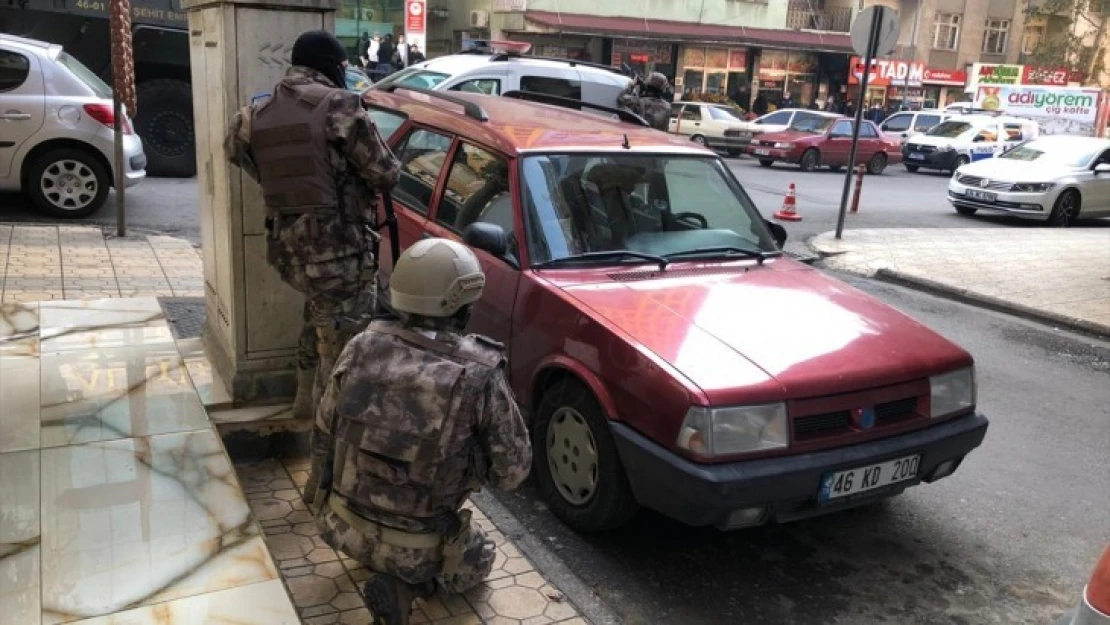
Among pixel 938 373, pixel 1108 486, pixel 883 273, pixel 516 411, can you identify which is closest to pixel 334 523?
pixel 516 411

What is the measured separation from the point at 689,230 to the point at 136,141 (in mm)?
7052

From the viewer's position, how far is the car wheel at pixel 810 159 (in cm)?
2159

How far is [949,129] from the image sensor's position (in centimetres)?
2425

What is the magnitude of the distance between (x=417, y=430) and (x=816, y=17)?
37.5 meters

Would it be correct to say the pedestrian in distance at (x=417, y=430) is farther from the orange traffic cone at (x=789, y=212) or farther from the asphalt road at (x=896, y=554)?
the orange traffic cone at (x=789, y=212)


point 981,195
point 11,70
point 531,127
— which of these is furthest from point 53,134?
point 981,195

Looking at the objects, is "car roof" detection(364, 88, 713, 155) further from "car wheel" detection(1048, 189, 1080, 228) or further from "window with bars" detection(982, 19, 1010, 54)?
"window with bars" detection(982, 19, 1010, 54)

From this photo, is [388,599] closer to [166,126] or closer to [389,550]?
[389,550]

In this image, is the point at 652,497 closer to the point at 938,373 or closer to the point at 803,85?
the point at 938,373

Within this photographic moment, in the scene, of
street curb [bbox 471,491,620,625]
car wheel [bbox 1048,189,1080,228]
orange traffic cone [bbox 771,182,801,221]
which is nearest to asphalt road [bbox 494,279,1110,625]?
street curb [bbox 471,491,620,625]

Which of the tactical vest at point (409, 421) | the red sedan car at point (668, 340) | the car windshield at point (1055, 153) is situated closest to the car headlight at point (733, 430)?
the red sedan car at point (668, 340)

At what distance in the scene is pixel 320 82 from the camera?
362 cm

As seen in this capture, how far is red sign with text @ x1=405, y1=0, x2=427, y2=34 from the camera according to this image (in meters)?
25.7

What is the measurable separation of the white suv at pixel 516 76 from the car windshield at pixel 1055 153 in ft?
23.1
